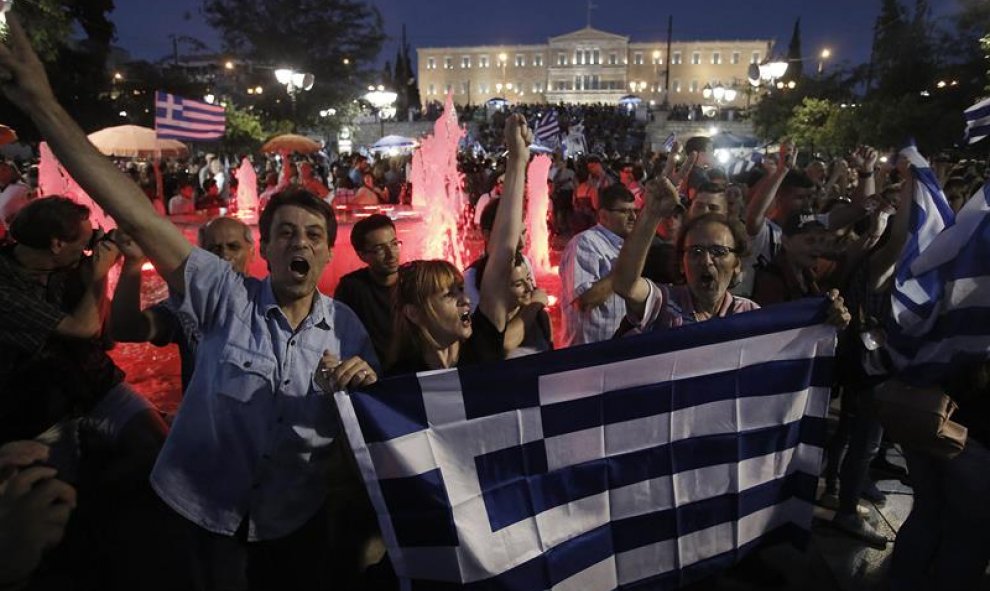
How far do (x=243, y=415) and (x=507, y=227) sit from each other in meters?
1.38

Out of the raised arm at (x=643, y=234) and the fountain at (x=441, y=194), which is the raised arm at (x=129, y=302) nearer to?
the raised arm at (x=643, y=234)

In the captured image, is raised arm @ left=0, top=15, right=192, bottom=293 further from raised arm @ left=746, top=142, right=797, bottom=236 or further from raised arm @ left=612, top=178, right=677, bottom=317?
raised arm @ left=746, top=142, right=797, bottom=236

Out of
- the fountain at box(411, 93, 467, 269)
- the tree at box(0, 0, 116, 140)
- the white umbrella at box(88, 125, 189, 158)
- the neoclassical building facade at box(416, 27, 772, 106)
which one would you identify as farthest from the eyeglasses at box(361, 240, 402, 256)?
the neoclassical building facade at box(416, 27, 772, 106)

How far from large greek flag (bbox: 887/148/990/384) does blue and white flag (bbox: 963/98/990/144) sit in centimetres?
246

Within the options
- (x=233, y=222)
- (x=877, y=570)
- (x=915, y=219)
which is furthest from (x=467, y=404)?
(x=877, y=570)

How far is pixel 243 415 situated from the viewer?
2271 millimetres

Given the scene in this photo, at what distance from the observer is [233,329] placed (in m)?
2.29

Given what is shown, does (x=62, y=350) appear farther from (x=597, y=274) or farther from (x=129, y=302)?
(x=597, y=274)

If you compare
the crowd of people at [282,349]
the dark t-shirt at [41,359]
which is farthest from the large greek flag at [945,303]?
the dark t-shirt at [41,359]

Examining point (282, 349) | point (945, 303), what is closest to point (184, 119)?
point (282, 349)

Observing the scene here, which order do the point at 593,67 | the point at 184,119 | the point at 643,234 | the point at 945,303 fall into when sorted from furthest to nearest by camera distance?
the point at 593,67
the point at 184,119
the point at 643,234
the point at 945,303

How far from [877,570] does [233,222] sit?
3.96m

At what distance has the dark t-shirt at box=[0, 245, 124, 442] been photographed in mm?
2676

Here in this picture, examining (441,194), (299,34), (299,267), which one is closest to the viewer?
(299,267)
